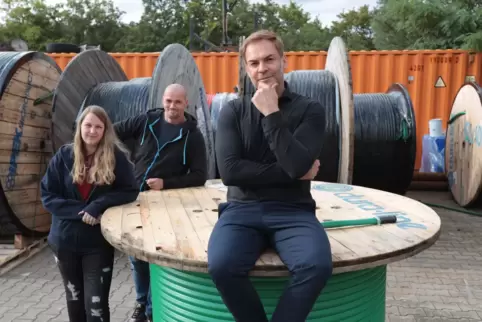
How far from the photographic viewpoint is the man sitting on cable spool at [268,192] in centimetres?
179

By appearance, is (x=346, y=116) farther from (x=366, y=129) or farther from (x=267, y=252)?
(x=267, y=252)

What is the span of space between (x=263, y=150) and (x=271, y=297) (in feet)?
2.09

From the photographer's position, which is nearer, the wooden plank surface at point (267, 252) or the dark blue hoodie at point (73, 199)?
the wooden plank surface at point (267, 252)

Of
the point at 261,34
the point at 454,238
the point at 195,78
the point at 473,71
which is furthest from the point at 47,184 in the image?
the point at 473,71

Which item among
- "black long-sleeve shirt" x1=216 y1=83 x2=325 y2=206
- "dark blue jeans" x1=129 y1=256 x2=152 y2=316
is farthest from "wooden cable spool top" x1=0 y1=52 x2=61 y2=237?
"black long-sleeve shirt" x1=216 y1=83 x2=325 y2=206

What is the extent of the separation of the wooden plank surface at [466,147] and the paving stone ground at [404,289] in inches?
64.1

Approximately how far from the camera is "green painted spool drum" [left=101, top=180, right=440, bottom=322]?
6.42ft

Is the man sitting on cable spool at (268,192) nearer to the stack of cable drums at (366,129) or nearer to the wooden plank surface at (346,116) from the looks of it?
the wooden plank surface at (346,116)

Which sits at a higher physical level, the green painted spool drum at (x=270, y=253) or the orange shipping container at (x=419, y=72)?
the orange shipping container at (x=419, y=72)

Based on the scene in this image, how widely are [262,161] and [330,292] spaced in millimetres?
644

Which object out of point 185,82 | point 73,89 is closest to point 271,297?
point 185,82

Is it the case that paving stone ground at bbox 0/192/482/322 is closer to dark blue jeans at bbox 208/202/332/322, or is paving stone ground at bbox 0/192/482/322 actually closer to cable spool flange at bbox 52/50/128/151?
cable spool flange at bbox 52/50/128/151

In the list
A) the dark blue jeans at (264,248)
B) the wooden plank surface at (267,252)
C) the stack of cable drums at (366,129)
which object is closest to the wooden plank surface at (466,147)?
the stack of cable drums at (366,129)

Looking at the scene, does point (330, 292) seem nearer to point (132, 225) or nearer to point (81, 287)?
point (132, 225)
